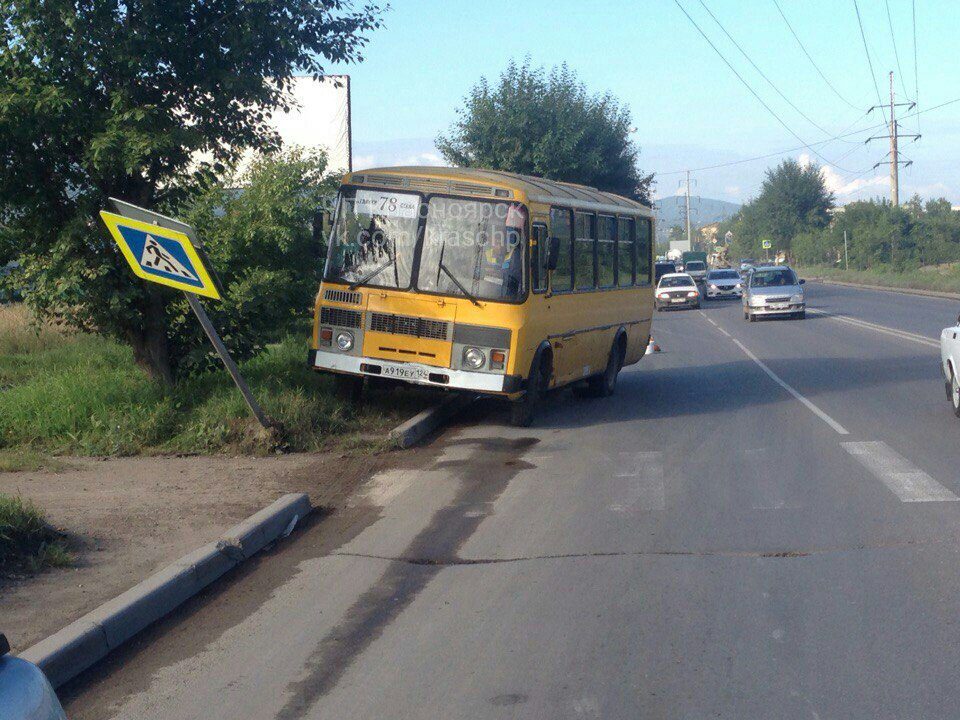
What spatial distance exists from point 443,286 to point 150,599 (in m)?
7.30

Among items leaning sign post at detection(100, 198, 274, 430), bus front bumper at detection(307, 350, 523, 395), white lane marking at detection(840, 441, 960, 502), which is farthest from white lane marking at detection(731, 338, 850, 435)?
leaning sign post at detection(100, 198, 274, 430)

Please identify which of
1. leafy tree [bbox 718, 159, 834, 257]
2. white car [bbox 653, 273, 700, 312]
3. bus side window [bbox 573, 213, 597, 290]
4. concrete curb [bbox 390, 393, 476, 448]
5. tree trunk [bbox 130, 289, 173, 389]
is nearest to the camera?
concrete curb [bbox 390, 393, 476, 448]

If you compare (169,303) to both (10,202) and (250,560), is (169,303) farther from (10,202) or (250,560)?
(250,560)

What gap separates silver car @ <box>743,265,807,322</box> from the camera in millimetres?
34688

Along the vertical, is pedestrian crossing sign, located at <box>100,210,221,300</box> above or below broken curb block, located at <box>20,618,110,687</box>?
above

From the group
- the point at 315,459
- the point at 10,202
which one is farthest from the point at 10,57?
the point at 315,459

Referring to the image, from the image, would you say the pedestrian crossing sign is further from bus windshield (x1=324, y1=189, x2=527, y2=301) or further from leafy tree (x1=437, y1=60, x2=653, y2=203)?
leafy tree (x1=437, y1=60, x2=653, y2=203)

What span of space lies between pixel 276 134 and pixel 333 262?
164 cm

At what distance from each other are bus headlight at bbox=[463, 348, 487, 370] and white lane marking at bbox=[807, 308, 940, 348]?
1390 cm

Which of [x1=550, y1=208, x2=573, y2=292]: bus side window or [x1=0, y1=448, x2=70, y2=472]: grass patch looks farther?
[x1=550, y1=208, x2=573, y2=292]: bus side window

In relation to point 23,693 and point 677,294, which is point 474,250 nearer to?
point 23,693

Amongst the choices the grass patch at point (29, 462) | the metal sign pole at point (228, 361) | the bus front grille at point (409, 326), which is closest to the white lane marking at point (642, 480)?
the bus front grille at point (409, 326)

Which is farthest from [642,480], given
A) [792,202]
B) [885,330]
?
[792,202]

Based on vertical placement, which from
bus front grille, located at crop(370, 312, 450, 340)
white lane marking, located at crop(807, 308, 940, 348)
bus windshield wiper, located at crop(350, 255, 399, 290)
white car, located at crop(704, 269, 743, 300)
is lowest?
white lane marking, located at crop(807, 308, 940, 348)
